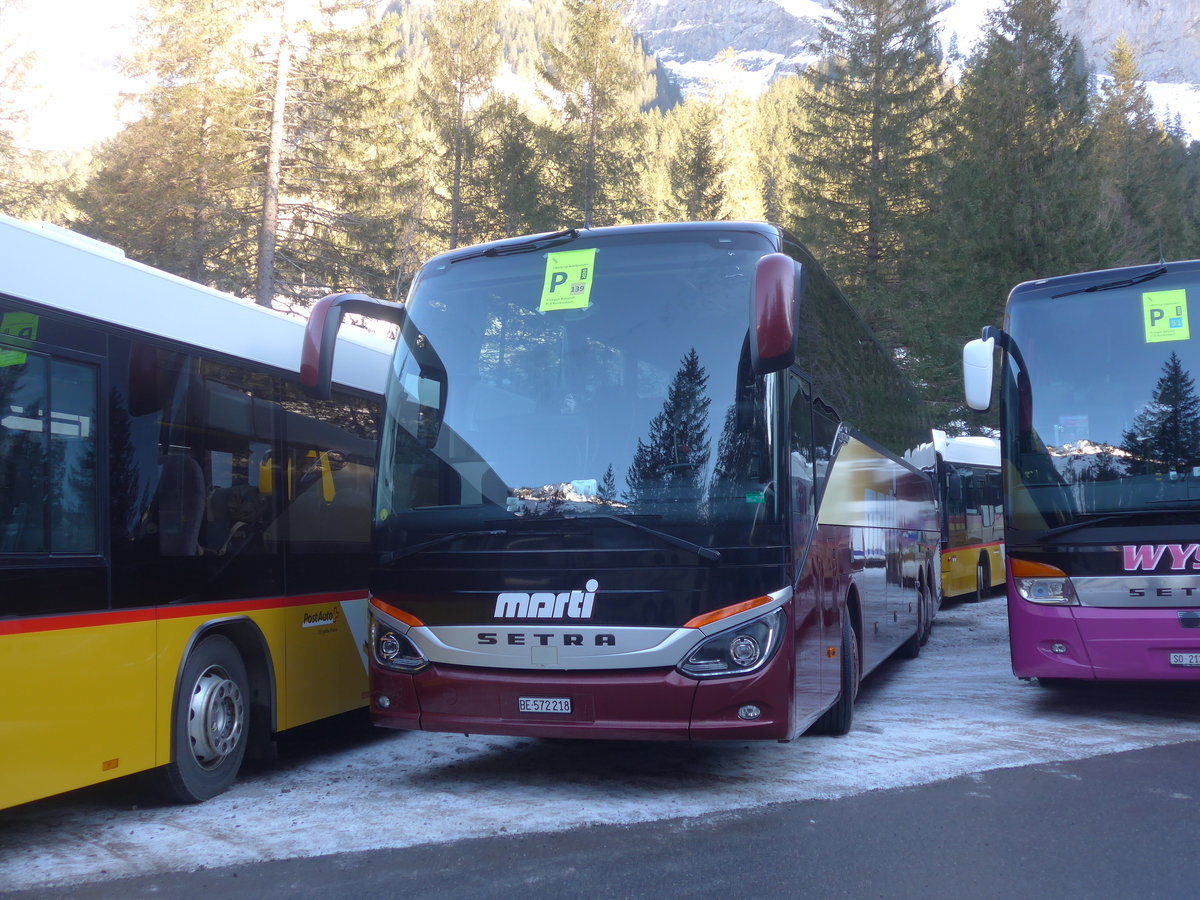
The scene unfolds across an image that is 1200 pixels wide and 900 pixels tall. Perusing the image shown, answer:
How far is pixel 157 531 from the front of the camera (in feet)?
20.4

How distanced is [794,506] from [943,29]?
1345 inches

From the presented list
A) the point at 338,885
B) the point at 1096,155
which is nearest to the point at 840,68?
the point at 1096,155

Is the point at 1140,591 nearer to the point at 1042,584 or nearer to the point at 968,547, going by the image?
the point at 1042,584

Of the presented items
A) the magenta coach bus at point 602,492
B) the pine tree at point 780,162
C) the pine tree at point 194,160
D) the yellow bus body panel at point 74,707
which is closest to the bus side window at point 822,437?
the magenta coach bus at point 602,492

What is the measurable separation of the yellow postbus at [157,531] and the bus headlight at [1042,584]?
4900 mm

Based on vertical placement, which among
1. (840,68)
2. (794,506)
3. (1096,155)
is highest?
(840,68)

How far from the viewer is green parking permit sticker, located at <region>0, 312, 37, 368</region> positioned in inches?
207

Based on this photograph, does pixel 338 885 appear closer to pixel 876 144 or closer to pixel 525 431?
pixel 525 431

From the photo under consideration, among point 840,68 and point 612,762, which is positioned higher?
point 840,68

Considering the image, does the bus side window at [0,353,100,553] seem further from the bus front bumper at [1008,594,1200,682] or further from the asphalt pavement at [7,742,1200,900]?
the bus front bumper at [1008,594,1200,682]

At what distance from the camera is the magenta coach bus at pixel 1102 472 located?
26.8ft

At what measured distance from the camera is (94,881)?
5078 millimetres

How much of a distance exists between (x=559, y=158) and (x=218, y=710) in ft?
104

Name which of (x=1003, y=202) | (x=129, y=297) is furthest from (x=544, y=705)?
(x=1003, y=202)
